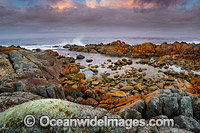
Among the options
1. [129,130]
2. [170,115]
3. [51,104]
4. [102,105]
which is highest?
[51,104]

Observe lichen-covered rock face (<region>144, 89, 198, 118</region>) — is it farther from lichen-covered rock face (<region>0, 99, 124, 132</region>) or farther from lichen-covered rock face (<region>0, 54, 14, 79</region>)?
lichen-covered rock face (<region>0, 54, 14, 79</region>)

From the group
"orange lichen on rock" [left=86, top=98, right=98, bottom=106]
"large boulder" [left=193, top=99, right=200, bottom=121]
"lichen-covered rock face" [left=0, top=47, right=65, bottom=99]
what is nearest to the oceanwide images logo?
"large boulder" [left=193, top=99, right=200, bottom=121]

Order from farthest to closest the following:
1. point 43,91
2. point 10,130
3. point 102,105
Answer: point 102,105 → point 43,91 → point 10,130

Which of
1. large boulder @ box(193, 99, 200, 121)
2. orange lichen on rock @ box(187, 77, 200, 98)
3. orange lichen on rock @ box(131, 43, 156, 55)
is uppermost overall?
orange lichen on rock @ box(131, 43, 156, 55)

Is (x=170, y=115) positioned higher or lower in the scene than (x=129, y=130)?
lower

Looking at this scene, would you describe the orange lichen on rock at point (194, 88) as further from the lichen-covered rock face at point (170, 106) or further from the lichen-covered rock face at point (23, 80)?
the lichen-covered rock face at point (23, 80)

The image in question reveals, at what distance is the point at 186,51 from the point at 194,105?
7060 cm

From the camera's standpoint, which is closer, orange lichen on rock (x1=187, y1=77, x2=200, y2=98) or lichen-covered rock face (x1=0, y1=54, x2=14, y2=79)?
lichen-covered rock face (x1=0, y1=54, x2=14, y2=79)

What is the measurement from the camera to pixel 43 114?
500 centimetres

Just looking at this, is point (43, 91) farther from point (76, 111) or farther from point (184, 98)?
point (184, 98)

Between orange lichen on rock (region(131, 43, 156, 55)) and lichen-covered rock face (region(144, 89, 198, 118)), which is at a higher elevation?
orange lichen on rock (region(131, 43, 156, 55))

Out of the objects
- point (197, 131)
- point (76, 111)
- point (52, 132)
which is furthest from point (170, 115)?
point (52, 132)

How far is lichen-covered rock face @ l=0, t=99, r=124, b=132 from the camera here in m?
4.70

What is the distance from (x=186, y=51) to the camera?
6450 centimetres
